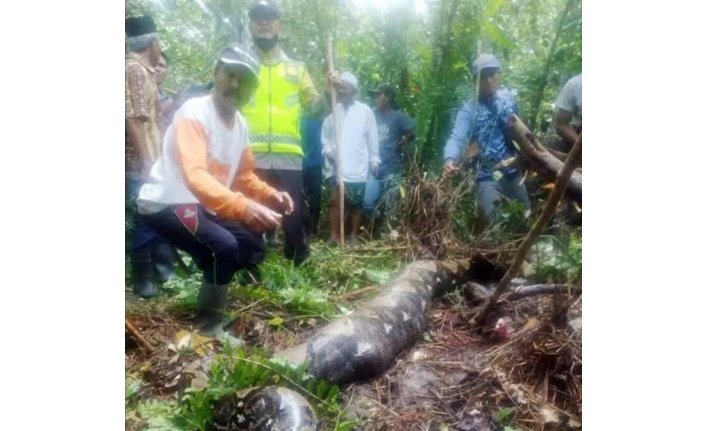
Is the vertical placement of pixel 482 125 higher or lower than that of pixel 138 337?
higher

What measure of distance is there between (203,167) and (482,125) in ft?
3.68

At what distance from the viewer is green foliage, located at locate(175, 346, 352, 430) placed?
2.58 metres

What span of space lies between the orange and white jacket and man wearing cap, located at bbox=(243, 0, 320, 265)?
0.06 metres

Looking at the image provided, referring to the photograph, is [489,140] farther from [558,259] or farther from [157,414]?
[157,414]

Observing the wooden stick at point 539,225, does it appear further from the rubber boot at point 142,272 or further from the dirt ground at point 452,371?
the rubber boot at point 142,272

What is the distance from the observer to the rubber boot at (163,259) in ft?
9.25

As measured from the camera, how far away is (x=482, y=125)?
9.64 ft

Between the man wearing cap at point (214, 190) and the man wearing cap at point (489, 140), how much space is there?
2.52 feet

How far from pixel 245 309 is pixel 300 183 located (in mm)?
542

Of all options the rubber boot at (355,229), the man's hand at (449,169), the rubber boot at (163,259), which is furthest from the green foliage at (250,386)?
the man's hand at (449,169)

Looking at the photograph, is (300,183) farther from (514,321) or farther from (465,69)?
(514,321)

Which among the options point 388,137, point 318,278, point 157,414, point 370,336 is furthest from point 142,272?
point 388,137

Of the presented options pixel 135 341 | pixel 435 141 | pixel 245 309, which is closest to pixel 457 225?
pixel 435 141

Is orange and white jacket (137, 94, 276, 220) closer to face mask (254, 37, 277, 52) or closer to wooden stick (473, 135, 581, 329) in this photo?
face mask (254, 37, 277, 52)
